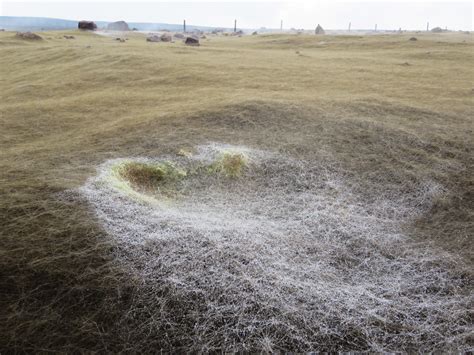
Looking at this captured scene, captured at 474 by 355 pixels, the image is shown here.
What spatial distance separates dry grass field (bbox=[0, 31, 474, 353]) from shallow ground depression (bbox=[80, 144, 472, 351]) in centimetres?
2

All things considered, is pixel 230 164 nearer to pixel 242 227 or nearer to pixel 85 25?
pixel 242 227

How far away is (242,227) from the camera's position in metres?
3.86

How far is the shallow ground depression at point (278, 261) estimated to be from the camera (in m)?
2.78

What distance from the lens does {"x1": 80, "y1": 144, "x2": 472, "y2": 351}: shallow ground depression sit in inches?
109

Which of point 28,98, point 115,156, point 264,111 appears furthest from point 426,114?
point 28,98

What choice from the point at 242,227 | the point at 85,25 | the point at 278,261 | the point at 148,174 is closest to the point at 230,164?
the point at 148,174

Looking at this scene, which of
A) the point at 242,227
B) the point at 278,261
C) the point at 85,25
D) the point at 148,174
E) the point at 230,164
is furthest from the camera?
the point at 85,25

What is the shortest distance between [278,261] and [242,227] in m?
0.58

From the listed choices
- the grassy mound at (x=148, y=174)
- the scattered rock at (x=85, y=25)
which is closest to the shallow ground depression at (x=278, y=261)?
the grassy mound at (x=148, y=174)

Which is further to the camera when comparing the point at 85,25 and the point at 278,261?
the point at 85,25

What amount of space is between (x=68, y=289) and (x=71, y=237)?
59 centimetres

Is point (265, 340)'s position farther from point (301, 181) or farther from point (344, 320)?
point (301, 181)

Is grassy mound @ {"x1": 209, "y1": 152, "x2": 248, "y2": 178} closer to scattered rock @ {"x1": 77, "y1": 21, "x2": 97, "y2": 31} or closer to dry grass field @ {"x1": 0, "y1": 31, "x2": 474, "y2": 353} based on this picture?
dry grass field @ {"x1": 0, "y1": 31, "x2": 474, "y2": 353}

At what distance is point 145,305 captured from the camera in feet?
9.54
